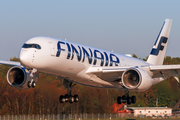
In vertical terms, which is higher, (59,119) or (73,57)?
(73,57)

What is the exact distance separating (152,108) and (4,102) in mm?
30400

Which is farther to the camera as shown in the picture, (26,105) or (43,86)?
(26,105)

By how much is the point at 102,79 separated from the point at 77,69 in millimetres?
3512

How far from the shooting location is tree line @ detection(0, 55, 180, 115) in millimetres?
32750

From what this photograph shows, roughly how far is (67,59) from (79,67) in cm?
167

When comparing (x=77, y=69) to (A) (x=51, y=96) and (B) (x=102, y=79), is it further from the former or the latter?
(A) (x=51, y=96)

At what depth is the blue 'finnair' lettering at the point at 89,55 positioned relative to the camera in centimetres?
2605

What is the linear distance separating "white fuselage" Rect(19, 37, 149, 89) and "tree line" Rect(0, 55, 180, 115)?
4.24 metres

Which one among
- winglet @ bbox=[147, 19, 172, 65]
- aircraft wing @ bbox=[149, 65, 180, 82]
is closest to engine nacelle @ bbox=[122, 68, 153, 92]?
aircraft wing @ bbox=[149, 65, 180, 82]

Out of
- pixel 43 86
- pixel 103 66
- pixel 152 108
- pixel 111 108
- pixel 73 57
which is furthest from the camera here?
pixel 152 108

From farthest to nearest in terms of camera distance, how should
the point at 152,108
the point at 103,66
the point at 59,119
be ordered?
the point at 152,108 → the point at 59,119 → the point at 103,66

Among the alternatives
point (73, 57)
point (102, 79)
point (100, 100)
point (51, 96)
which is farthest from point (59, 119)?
point (73, 57)

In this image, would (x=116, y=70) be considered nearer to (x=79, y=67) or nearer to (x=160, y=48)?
(x=79, y=67)

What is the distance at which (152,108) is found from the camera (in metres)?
64.2
